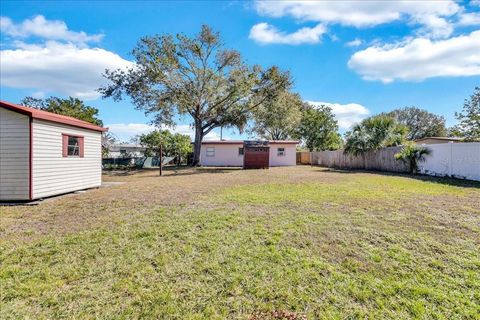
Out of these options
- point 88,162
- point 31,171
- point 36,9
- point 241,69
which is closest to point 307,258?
point 31,171

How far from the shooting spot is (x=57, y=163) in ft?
27.0

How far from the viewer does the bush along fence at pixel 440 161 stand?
10961mm

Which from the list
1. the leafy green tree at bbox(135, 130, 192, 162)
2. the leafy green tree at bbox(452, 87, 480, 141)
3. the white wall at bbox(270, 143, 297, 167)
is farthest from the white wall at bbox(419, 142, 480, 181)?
the leafy green tree at bbox(135, 130, 192, 162)

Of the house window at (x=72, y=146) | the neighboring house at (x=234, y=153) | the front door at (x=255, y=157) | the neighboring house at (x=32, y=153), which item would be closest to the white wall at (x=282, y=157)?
the neighboring house at (x=234, y=153)

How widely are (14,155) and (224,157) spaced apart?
64.4 ft

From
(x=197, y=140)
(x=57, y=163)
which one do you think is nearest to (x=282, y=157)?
(x=197, y=140)

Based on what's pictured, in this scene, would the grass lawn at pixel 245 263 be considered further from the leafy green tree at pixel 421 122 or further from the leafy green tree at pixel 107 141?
the leafy green tree at pixel 421 122

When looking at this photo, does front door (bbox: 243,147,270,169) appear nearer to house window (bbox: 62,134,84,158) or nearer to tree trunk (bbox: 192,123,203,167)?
tree trunk (bbox: 192,123,203,167)

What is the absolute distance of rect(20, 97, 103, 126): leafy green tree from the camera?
23031 millimetres

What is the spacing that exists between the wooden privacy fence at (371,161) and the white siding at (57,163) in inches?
619

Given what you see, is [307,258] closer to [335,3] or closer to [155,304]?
[155,304]

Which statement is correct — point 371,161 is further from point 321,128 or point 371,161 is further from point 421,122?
point 421,122

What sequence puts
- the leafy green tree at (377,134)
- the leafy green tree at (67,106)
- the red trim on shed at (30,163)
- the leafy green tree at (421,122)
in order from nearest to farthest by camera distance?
the red trim on shed at (30,163) < the leafy green tree at (377,134) < the leafy green tree at (67,106) < the leafy green tree at (421,122)

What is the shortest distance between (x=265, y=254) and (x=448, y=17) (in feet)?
31.3
